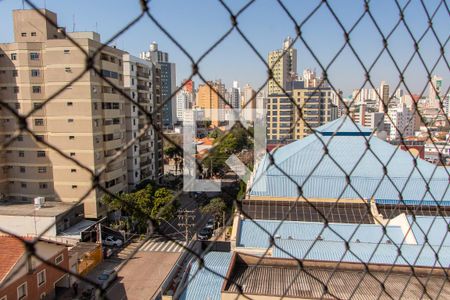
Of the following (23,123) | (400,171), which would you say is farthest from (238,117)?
(400,171)

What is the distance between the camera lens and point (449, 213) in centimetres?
378

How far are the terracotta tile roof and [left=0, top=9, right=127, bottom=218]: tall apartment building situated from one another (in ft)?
7.15

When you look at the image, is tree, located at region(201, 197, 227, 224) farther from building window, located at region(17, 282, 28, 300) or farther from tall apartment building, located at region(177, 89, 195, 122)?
building window, located at region(17, 282, 28, 300)

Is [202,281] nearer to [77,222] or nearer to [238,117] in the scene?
[238,117]

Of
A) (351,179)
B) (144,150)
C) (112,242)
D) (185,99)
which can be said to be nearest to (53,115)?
(112,242)

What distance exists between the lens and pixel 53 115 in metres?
5.55

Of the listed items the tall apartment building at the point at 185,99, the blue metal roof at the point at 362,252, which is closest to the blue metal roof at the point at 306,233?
the blue metal roof at the point at 362,252

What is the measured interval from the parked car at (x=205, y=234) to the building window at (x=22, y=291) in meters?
2.79

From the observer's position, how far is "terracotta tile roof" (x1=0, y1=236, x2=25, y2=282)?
2908 mm

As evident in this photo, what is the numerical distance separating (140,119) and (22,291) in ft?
12.6

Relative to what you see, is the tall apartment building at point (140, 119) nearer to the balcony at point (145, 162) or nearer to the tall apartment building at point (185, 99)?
the balcony at point (145, 162)

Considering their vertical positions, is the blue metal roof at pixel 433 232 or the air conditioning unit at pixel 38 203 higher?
the blue metal roof at pixel 433 232

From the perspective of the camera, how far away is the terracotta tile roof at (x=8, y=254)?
291cm

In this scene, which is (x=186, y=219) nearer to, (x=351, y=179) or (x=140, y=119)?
(x=351, y=179)
